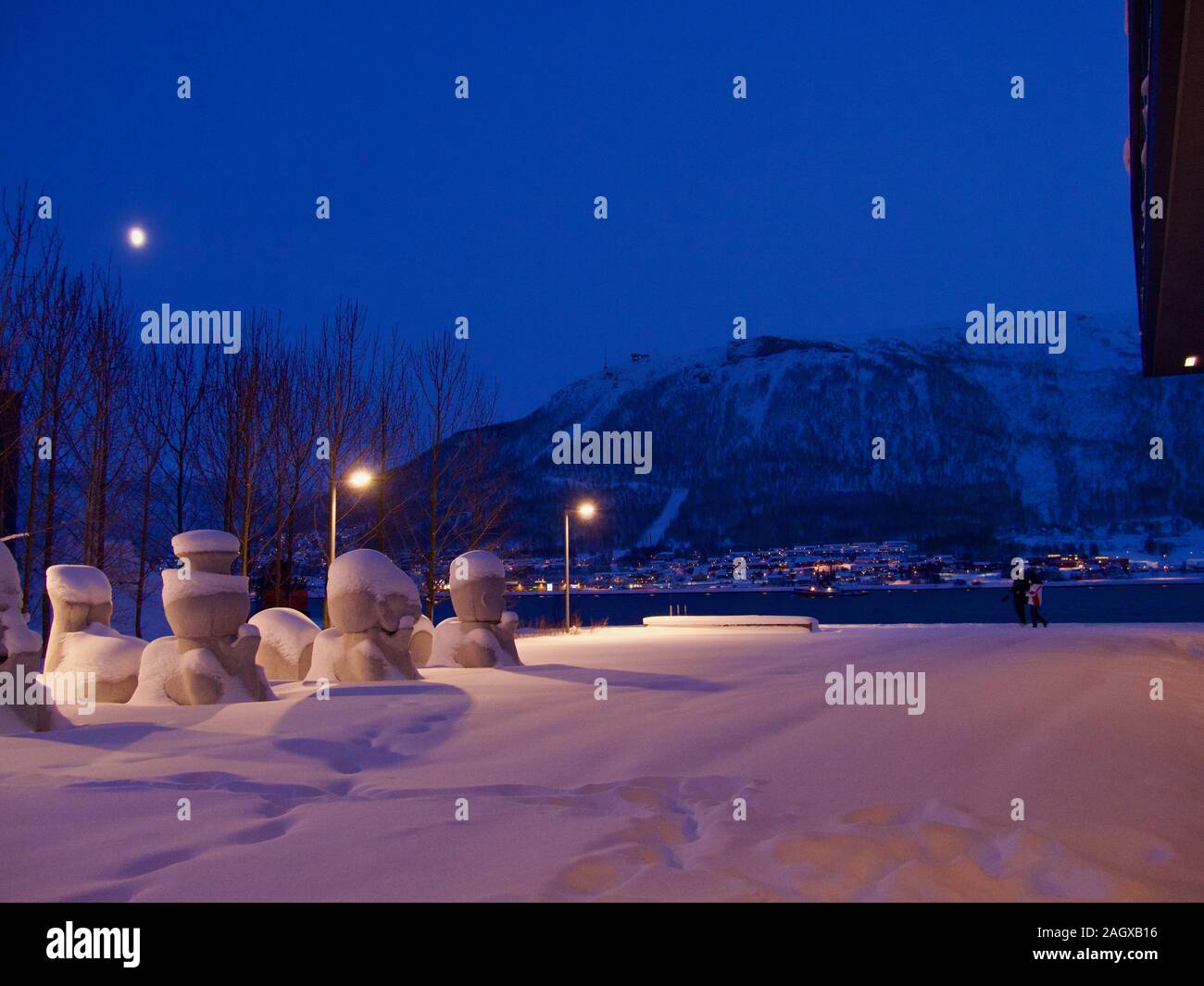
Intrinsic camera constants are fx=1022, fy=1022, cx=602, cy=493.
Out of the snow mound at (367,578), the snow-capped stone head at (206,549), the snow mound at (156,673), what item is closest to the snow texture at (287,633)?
the snow mound at (367,578)

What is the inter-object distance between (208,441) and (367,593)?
17670 millimetres

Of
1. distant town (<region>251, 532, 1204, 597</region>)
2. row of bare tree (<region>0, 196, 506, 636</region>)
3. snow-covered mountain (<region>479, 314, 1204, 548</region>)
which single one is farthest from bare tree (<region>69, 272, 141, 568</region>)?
snow-covered mountain (<region>479, 314, 1204, 548</region>)

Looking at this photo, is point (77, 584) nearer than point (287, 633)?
Yes

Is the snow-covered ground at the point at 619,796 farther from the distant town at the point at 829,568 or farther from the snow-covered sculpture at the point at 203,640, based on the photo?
the distant town at the point at 829,568

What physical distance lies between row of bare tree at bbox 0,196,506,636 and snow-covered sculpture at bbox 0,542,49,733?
1278cm

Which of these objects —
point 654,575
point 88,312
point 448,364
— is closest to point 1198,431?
point 654,575

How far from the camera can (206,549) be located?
39.8 ft

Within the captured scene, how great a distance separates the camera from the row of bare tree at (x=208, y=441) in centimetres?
2336

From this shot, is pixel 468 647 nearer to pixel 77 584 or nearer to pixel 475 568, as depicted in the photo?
pixel 475 568

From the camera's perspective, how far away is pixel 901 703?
11289 millimetres

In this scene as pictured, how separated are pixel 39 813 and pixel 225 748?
8.57 feet

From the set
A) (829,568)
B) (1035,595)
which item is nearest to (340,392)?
(1035,595)

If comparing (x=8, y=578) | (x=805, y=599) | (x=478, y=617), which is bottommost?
(x=805, y=599)

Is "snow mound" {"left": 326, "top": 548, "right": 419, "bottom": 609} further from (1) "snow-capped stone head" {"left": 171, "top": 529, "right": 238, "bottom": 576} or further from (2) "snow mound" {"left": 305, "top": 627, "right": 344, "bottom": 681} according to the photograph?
(1) "snow-capped stone head" {"left": 171, "top": 529, "right": 238, "bottom": 576}
